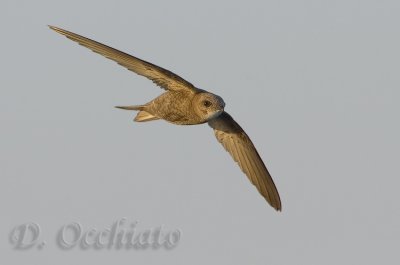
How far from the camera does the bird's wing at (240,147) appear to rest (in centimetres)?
1922

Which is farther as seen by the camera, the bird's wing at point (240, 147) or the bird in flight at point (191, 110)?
the bird's wing at point (240, 147)

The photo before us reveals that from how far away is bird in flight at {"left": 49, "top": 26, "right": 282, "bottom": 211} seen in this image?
16.6m

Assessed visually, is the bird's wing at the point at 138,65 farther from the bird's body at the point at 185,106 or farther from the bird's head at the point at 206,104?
the bird's head at the point at 206,104

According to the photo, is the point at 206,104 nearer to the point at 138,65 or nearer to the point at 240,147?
the point at 138,65

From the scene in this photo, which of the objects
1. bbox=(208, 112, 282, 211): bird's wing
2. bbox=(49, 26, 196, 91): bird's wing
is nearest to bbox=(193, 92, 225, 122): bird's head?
bbox=(49, 26, 196, 91): bird's wing

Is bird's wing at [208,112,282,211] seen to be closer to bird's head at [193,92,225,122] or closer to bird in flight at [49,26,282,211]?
bird in flight at [49,26,282,211]

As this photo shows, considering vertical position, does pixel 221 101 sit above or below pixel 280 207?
above

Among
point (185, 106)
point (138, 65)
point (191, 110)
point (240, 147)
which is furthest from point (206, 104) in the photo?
point (240, 147)

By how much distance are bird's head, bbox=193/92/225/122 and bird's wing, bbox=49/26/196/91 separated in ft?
0.90

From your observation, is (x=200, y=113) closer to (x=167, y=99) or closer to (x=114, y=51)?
(x=167, y=99)

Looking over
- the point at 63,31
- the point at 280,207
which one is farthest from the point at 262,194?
the point at 63,31

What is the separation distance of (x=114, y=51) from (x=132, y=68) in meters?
0.66

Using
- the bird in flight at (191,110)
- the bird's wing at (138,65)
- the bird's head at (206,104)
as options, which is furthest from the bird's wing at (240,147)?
the bird's wing at (138,65)

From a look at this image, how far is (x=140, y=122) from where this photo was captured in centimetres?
1852
